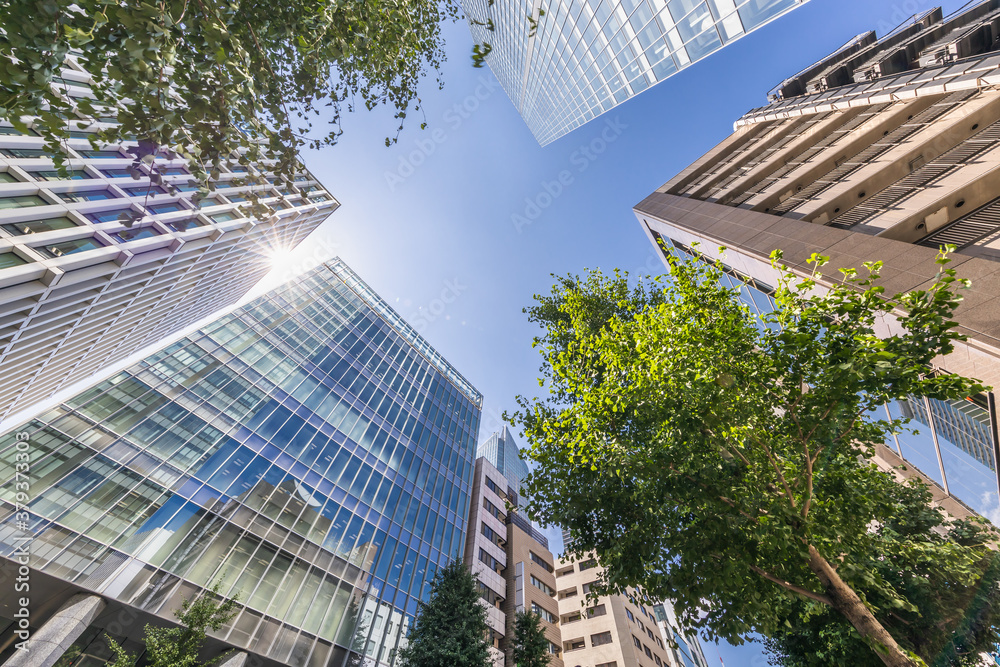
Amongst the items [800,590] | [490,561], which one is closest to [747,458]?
[800,590]

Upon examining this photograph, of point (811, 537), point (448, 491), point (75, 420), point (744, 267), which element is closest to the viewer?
point (811, 537)

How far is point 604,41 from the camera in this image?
19922 millimetres

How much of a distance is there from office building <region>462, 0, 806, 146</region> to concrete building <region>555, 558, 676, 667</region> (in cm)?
3244

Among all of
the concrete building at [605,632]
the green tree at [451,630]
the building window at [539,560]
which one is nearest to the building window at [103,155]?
the green tree at [451,630]

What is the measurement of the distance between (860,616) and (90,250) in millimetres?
20908

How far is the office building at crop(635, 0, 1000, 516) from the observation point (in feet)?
25.1

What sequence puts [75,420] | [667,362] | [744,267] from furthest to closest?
[75,420]
[744,267]
[667,362]

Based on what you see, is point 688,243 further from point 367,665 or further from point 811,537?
point 367,665

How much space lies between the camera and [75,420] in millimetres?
14117

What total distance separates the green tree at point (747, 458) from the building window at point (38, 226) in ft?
51.8

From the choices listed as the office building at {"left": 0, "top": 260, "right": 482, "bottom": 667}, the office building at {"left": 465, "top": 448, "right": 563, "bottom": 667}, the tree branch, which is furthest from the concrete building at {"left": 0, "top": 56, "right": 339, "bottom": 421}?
the office building at {"left": 465, "top": 448, "right": 563, "bottom": 667}

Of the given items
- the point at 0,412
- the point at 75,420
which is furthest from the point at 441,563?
the point at 0,412

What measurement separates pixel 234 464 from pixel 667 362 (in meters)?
19.5

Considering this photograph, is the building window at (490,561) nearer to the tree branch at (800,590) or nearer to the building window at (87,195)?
the tree branch at (800,590)
